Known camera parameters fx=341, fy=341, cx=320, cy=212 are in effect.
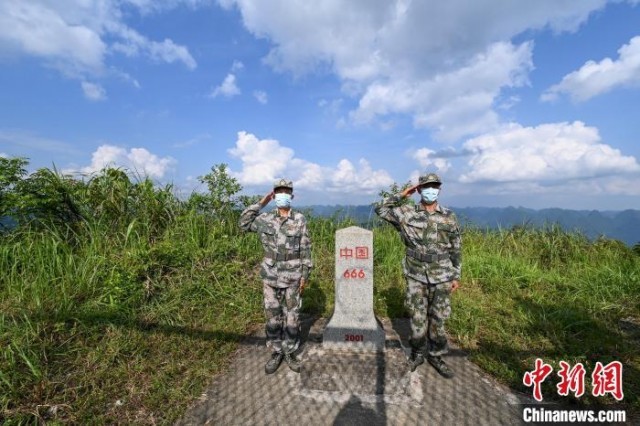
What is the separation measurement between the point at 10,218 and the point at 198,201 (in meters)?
3.33

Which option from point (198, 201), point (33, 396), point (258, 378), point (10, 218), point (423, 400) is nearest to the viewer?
point (33, 396)

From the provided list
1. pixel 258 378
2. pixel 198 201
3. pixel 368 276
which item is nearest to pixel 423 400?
pixel 368 276

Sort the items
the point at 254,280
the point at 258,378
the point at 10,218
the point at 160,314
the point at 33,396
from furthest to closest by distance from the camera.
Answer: the point at 254,280 → the point at 10,218 → the point at 160,314 → the point at 258,378 → the point at 33,396

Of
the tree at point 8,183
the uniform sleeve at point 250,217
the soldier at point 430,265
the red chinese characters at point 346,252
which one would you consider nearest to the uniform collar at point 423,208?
the soldier at point 430,265

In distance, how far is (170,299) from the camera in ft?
18.4

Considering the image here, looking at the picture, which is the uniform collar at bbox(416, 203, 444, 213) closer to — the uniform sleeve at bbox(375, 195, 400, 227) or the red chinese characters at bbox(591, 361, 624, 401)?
the uniform sleeve at bbox(375, 195, 400, 227)

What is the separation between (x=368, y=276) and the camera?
13.8 ft

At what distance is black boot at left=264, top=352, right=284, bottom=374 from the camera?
4199mm

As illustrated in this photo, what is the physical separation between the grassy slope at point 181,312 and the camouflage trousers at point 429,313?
30.1 inches

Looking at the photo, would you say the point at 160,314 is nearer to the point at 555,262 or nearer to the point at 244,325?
the point at 244,325

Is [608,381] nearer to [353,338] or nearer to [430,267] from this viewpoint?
[430,267]

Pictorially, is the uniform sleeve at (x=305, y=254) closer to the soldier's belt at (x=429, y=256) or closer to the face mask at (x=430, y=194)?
the soldier's belt at (x=429, y=256)

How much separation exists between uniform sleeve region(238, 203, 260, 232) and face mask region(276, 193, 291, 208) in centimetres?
26

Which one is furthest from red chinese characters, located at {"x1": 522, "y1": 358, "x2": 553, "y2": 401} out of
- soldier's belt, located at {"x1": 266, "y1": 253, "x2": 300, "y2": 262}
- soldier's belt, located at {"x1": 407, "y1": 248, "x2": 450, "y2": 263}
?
soldier's belt, located at {"x1": 266, "y1": 253, "x2": 300, "y2": 262}
